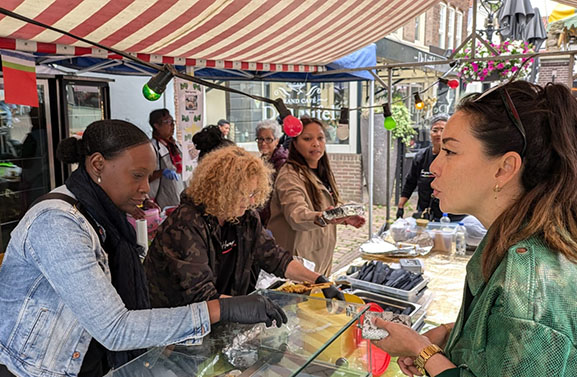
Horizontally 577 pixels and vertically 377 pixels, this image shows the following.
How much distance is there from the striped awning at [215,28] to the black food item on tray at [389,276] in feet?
6.83

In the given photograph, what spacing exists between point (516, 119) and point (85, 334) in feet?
4.91

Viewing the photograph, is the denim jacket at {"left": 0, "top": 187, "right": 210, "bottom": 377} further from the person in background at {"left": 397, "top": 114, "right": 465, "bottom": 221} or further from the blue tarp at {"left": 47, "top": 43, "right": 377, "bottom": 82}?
the blue tarp at {"left": 47, "top": 43, "right": 377, "bottom": 82}

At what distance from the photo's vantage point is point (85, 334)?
1542 mm

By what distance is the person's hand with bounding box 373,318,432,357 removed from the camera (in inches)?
53.5

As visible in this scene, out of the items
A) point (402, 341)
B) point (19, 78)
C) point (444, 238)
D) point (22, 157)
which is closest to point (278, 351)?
point (402, 341)

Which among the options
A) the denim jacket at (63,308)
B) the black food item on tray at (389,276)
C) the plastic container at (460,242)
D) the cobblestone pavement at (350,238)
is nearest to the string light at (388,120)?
the plastic container at (460,242)

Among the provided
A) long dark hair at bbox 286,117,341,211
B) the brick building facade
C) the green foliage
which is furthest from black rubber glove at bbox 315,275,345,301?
the brick building facade

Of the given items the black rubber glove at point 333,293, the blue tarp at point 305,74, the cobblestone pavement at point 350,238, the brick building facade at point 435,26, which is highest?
the brick building facade at point 435,26

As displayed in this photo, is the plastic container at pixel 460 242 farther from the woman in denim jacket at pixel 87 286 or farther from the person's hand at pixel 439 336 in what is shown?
the woman in denim jacket at pixel 87 286

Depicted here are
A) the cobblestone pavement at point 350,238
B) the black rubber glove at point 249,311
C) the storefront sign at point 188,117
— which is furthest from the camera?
the cobblestone pavement at point 350,238

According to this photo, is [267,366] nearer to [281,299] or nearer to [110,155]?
[281,299]

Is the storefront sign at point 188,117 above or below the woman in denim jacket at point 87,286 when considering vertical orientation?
above

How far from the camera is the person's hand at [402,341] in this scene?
1358 mm

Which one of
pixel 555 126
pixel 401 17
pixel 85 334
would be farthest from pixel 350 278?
pixel 401 17
